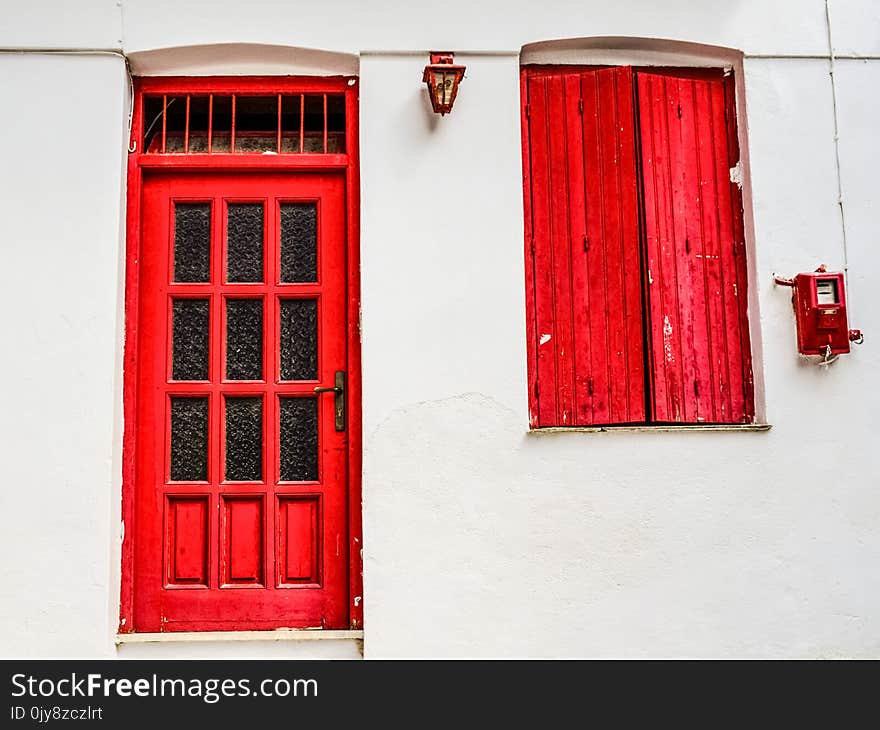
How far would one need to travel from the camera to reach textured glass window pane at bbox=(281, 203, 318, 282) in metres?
4.97

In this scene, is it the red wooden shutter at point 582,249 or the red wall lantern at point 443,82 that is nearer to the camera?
the red wall lantern at point 443,82

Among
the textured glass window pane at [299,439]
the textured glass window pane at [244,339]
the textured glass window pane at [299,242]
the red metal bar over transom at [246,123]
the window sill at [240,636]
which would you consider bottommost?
the window sill at [240,636]

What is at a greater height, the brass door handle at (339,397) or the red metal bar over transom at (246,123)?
the red metal bar over transom at (246,123)

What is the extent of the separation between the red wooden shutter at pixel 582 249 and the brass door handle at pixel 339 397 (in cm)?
95

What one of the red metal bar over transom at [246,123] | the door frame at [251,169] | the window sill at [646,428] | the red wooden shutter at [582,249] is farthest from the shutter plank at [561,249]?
the red metal bar over transom at [246,123]

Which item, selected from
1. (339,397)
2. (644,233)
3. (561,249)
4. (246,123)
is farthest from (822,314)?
(246,123)

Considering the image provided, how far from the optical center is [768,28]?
198 inches

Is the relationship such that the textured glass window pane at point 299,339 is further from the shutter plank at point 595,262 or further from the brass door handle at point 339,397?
the shutter plank at point 595,262

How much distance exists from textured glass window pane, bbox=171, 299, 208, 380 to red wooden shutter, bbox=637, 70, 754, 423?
2.26 meters

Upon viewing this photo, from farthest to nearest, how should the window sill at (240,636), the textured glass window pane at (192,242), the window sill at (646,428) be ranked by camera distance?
the textured glass window pane at (192,242) → the window sill at (646,428) → the window sill at (240,636)

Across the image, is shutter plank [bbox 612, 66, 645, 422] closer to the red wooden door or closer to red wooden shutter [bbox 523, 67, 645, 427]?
red wooden shutter [bbox 523, 67, 645, 427]

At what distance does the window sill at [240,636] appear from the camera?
4.59m

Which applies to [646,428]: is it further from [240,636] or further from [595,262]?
[240,636]

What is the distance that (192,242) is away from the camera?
4980 mm
